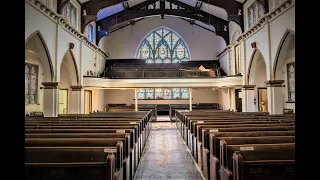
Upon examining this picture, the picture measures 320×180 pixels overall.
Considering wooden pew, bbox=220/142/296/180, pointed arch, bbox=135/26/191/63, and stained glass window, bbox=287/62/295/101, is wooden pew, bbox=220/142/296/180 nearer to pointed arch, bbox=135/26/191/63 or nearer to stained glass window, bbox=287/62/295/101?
stained glass window, bbox=287/62/295/101

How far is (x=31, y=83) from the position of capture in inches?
524

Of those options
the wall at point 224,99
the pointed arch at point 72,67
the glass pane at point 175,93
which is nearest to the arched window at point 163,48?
the glass pane at point 175,93

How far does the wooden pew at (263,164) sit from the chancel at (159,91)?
10mm

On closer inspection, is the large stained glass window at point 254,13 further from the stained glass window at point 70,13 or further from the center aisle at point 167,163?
the stained glass window at point 70,13

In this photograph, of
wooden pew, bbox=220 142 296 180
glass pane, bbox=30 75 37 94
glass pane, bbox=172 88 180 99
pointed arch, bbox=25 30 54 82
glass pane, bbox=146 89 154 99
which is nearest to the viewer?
wooden pew, bbox=220 142 296 180

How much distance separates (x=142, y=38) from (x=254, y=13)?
1170 centimetres

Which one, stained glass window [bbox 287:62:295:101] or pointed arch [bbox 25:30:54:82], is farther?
stained glass window [bbox 287:62:295:101]

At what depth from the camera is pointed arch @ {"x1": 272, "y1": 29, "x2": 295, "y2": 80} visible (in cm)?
945

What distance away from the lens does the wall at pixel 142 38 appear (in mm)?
22438

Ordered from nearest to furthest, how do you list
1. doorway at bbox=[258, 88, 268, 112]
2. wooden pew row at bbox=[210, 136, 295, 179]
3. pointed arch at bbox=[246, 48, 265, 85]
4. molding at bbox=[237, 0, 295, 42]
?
wooden pew row at bbox=[210, 136, 295, 179], molding at bbox=[237, 0, 295, 42], pointed arch at bbox=[246, 48, 265, 85], doorway at bbox=[258, 88, 268, 112]

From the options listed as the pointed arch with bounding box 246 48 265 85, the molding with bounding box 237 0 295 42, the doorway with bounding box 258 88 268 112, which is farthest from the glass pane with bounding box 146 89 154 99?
the molding with bounding box 237 0 295 42

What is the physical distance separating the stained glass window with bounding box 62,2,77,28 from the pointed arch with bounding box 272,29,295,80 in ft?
31.0

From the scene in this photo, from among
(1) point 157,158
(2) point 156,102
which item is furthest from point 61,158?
(2) point 156,102
